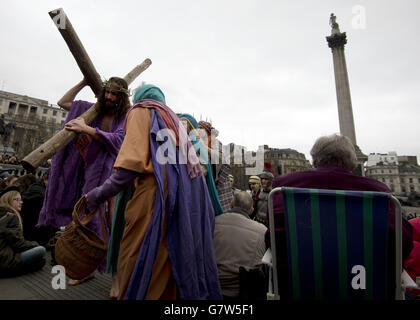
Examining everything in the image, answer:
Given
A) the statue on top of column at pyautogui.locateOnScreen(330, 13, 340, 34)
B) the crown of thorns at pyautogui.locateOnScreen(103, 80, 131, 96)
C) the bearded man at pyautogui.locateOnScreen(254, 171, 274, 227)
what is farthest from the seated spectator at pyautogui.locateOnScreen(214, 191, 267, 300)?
the statue on top of column at pyautogui.locateOnScreen(330, 13, 340, 34)

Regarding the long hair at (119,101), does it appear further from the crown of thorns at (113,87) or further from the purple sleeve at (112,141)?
the purple sleeve at (112,141)

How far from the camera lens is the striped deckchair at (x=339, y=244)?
119 centimetres

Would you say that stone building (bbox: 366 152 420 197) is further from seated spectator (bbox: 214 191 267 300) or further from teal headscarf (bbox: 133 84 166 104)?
teal headscarf (bbox: 133 84 166 104)

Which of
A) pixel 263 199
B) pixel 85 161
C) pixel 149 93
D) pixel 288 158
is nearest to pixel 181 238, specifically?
pixel 149 93

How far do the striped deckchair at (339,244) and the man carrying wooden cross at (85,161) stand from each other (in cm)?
196

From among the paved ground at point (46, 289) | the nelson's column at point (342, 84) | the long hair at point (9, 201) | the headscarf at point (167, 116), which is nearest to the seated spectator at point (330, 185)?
the headscarf at point (167, 116)

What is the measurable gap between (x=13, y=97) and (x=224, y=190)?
85.2 m

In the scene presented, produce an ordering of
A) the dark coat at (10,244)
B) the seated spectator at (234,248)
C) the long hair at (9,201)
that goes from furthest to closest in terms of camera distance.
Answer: the long hair at (9,201), the dark coat at (10,244), the seated spectator at (234,248)

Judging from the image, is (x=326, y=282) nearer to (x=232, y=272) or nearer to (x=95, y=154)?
(x=232, y=272)

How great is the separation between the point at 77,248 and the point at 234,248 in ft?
4.17

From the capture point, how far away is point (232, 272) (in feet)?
6.50

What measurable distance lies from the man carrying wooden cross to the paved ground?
201 millimetres
